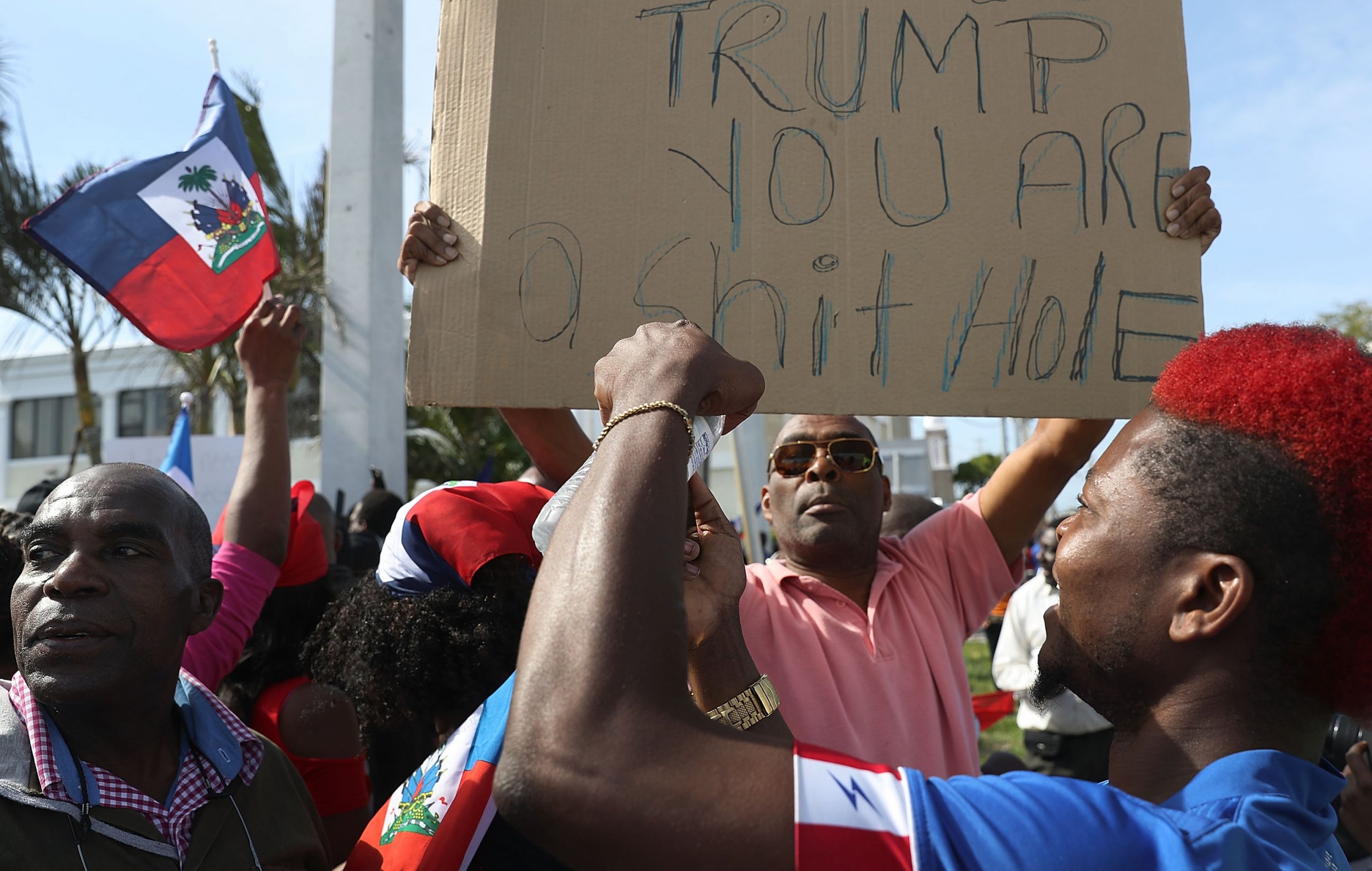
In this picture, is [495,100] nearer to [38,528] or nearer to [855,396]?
[855,396]

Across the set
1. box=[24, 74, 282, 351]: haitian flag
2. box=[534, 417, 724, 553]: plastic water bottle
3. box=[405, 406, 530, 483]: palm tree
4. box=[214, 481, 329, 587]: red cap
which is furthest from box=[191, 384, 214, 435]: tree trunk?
box=[534, 417, 724, 553]: plastic water bottle

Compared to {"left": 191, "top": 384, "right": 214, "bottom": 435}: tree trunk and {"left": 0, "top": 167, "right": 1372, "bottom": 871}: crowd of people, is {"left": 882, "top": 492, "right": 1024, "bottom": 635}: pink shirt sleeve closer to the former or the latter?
{"left": 0, "top": 167, "right": 1372, "bottom": 871}: crowd of people

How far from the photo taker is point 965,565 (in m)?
2.70

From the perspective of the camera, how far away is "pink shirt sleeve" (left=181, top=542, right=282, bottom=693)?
2303 mm

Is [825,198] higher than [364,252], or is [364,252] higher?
[364,252]

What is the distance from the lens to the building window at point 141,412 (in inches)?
1072

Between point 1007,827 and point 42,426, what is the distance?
33.6 m

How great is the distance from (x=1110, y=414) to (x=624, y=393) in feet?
4.29

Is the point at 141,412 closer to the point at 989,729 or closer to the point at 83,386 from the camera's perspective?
the point at 83,386

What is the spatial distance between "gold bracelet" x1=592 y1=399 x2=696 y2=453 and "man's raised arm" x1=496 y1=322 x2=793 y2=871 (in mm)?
54

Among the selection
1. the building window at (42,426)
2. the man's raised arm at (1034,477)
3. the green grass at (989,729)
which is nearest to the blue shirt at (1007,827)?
the man's raised arm at (1034,477)

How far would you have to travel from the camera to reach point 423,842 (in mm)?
1495

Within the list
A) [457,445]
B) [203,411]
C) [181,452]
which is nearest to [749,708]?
[181,452]

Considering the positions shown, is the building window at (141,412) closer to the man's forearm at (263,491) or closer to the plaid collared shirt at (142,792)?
the man's forearm at (263,491)
